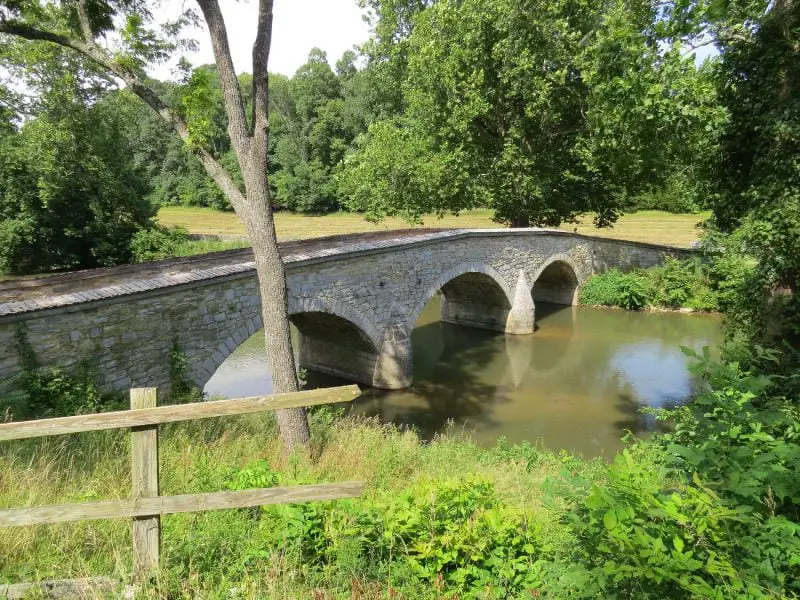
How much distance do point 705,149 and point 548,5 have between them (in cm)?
1066

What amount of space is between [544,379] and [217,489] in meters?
11.1

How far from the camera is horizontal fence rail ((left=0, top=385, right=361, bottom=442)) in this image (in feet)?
8.29

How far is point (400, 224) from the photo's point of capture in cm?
3728

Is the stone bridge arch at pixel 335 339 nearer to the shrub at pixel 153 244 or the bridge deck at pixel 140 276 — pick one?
the bridge deck at pixel 140 276

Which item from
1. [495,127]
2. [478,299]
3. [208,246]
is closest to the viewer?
[478,299]

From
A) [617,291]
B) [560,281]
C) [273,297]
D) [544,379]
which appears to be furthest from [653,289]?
[273,297]

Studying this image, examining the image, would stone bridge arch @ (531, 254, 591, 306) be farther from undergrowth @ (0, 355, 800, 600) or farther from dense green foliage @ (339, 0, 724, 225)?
undergrowth @ (0, 355, 800, 600)

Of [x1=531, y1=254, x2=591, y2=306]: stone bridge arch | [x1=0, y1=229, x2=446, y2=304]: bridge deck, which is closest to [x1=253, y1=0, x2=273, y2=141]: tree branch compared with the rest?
[x1=0, y1=229, x2=446, y2=304]: bridge deck

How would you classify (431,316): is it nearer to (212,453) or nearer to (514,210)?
(514,210)

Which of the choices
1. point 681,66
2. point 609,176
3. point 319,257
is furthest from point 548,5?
point 319,257

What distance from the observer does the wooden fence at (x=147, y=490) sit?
2578mm

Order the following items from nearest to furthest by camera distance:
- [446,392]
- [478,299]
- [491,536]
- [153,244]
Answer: [491,536]
[446,392]
[478,299]
[153,244]

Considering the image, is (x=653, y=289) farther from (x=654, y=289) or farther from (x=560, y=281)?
(x=560, y=281)

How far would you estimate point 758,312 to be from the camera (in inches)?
287
